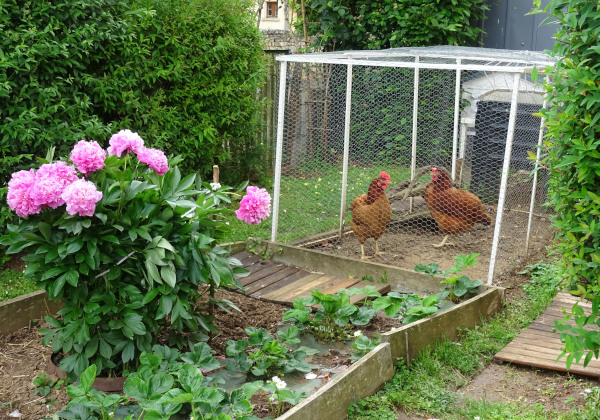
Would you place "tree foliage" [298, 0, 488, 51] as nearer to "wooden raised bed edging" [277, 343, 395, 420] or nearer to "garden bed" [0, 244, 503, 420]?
"garden bed" [0, 244, 503, 420]

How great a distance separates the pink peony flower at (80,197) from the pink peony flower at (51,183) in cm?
8

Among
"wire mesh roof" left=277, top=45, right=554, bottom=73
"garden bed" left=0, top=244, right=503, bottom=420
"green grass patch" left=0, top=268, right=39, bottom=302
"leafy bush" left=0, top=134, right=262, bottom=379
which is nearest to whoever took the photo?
"leafy bush" left=0, top=134, right=262, bottom=379

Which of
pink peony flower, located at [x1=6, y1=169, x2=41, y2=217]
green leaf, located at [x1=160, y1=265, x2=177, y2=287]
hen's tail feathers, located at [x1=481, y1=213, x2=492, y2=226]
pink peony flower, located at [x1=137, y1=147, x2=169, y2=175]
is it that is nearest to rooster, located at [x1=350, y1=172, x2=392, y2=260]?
hen's tail feathers, located at [x1=481, y1=213, x2=492, y2=226]

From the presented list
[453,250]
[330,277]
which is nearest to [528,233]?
[453,250]

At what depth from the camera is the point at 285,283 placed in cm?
560

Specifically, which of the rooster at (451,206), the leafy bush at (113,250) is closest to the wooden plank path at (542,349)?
the rooster at (451,206)

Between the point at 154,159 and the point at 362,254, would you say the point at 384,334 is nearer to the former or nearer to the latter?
the point at 154,159

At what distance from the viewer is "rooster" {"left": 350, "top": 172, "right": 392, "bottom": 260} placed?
19.8ft

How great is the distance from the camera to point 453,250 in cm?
663

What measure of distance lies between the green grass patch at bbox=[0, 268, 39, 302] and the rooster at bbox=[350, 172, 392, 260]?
2723mm

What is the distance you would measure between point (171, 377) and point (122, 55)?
4.18 metres

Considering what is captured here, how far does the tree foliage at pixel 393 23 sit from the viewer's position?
10.1 metres

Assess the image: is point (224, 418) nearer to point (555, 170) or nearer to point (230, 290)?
point (555, 170)

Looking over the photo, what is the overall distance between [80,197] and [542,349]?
9.78 ft
